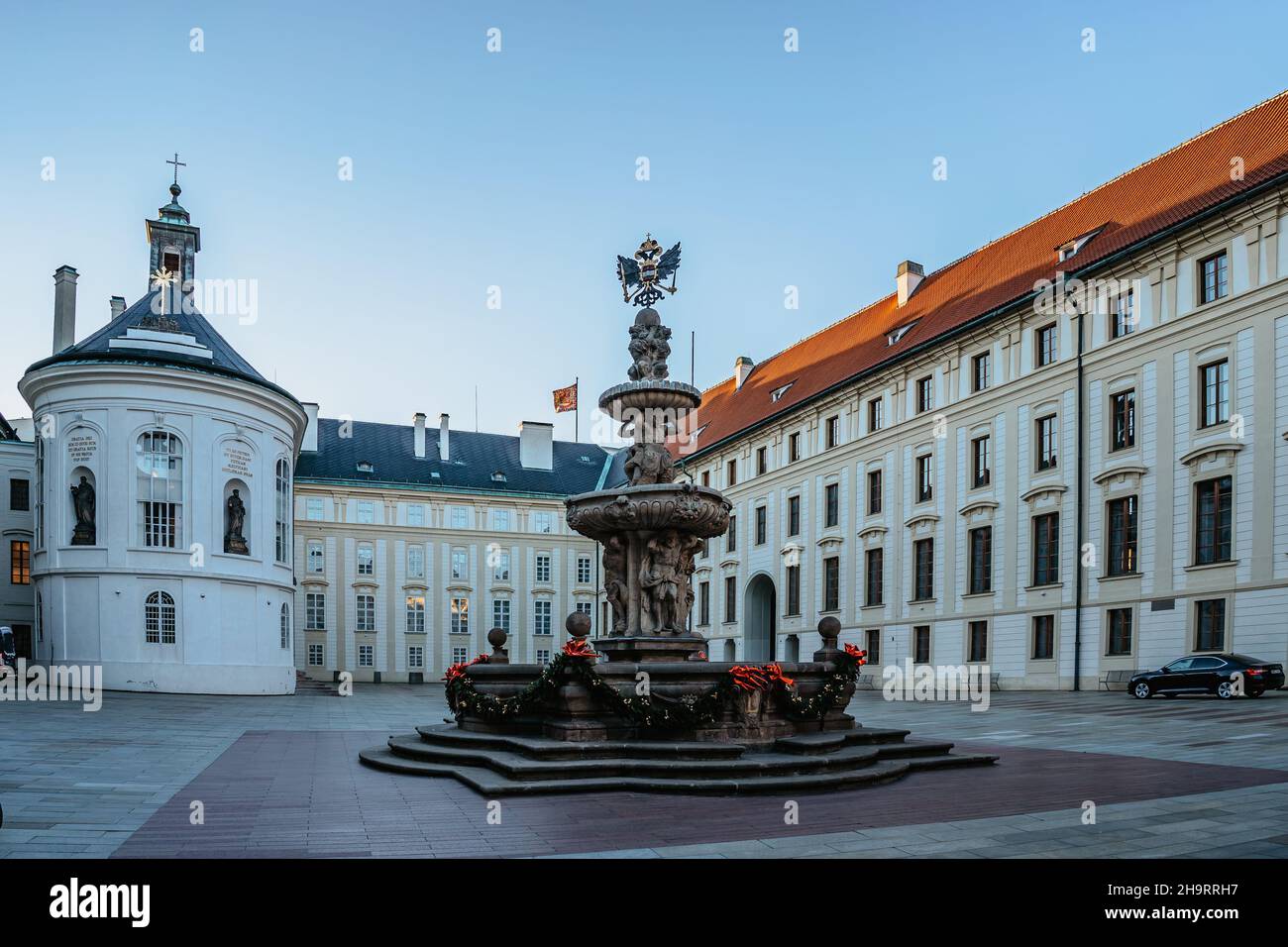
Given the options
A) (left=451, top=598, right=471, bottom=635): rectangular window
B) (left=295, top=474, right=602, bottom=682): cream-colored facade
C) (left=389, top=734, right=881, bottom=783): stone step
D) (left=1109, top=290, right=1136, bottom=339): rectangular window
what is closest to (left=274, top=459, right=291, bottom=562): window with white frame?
(left=295, top=474, right=602, bottom=682): cream-colored facade

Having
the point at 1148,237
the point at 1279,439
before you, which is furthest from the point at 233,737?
the point at 1148,237

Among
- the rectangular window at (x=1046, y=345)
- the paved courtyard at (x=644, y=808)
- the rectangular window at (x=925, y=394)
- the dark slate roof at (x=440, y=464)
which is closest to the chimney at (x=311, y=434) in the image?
the dark slate roof at (x=440, y=464)

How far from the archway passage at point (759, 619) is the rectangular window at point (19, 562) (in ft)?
110

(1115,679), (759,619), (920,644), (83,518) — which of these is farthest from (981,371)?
(83,518)

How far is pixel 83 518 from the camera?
35312 mm

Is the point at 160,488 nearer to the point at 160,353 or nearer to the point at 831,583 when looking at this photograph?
the point at 160,353

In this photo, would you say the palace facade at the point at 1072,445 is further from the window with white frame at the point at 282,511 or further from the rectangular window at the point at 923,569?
the window with white frame at the point at 282,511

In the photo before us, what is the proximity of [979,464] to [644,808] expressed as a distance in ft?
106

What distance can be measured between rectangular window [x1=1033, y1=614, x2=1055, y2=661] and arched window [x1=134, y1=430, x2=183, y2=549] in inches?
1159

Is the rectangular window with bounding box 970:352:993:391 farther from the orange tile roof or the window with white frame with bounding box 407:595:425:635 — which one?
the window with white frame with bounding box 407:595:425:635

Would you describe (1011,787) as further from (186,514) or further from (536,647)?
(536,647)

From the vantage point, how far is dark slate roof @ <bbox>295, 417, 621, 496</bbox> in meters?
63.8

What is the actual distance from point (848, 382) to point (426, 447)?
103 ft

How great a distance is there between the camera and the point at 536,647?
65.0 m
